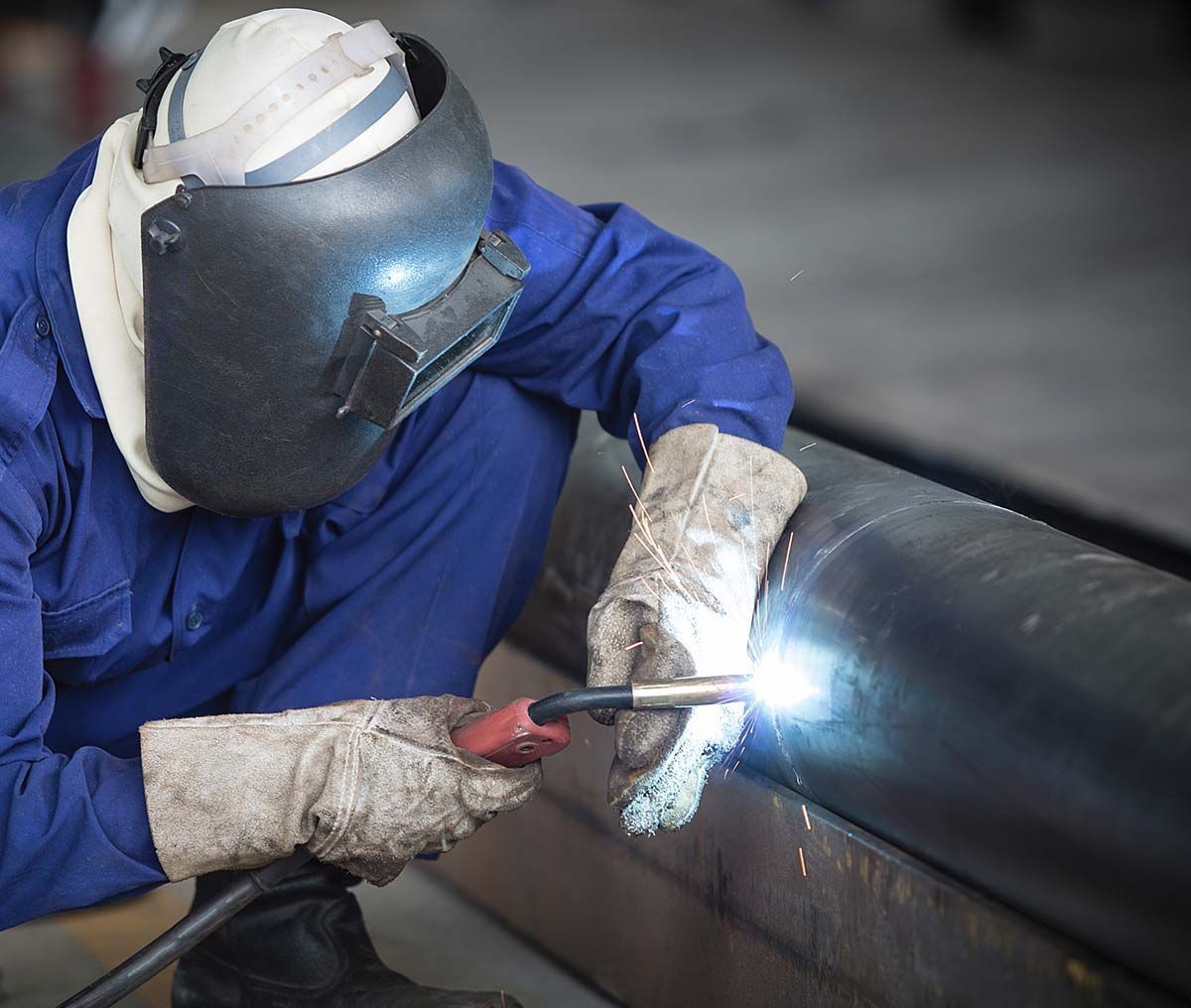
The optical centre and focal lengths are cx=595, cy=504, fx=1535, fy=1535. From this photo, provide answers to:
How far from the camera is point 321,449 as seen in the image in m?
1.53

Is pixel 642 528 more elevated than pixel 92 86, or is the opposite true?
pixel 642 528

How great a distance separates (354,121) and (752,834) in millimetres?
859

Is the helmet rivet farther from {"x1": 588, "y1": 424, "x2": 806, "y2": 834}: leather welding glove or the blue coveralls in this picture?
{"x1": 588, "y1": 424, "x2": 806, "y2": 834}: leather welding glove

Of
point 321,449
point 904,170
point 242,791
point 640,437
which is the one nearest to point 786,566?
point 640,437

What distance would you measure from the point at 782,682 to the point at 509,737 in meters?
0.29

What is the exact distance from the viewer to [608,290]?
1788mm

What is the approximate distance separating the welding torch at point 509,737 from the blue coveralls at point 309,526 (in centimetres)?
8

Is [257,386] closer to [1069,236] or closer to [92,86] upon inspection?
[1069,236]

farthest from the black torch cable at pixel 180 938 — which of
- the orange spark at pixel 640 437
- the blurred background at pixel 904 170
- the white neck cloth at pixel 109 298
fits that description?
the blurred background at pixel 904 170

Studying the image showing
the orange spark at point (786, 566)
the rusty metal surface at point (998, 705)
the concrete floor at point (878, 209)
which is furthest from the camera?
the concrete floor at point (878, 209)

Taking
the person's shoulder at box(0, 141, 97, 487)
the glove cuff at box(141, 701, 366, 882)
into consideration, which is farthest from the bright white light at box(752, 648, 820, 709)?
the person's shoulder at box(0, 141, 97, 487)

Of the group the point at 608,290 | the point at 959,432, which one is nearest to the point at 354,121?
the point at 608,290

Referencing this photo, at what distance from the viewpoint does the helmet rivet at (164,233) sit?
1.37 m

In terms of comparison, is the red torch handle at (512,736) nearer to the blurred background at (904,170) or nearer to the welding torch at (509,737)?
the welding torch at (509,737)
